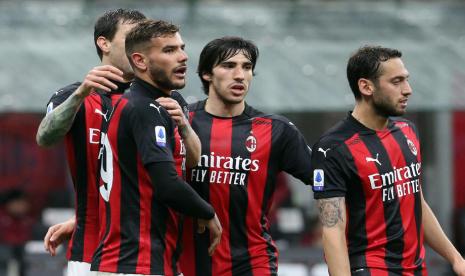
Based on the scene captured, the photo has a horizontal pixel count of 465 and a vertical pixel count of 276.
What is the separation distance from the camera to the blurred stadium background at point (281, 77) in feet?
38.3

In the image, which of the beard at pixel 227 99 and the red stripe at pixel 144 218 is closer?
the red stripe at pixel 144 218

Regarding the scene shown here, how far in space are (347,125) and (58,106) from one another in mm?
1510

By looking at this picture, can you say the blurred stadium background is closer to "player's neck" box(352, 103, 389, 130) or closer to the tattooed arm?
"player's neck" box(352, 103, 389, 130)

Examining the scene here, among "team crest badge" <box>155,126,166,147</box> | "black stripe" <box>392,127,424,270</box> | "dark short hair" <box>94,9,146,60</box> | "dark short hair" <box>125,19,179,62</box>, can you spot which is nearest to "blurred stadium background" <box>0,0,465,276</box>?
"black stripe" <box>392,127,424,270</box>

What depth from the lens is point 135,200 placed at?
5285mm

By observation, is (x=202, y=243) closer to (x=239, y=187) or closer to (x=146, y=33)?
(x=239, y=187)

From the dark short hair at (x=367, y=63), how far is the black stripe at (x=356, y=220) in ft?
1.33

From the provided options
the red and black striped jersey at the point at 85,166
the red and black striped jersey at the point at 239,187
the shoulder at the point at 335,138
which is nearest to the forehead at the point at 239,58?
the red and black striped jersey at the point at 239,187

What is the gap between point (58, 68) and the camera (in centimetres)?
1170

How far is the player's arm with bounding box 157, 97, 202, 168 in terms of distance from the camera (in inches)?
210

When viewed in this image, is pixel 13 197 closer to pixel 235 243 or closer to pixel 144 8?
pixel 144 8

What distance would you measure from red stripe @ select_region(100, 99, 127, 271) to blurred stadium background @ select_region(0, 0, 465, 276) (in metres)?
5.80

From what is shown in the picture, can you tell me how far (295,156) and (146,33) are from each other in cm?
125

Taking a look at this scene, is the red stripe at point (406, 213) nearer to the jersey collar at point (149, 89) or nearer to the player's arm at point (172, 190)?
the player's arm at point (172, 190)
